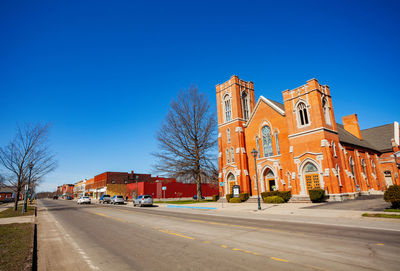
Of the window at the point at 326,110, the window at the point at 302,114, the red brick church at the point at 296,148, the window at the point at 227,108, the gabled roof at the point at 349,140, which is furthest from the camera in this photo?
the window at the point at 227,108

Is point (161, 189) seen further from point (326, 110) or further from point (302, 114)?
point (326, 110)

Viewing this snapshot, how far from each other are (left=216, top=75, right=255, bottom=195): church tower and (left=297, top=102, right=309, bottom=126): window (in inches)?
337

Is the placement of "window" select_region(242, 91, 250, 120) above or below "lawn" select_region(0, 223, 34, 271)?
above

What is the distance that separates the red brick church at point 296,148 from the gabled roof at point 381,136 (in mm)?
163

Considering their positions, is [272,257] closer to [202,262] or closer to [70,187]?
[202,262]

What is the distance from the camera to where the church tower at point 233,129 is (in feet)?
102

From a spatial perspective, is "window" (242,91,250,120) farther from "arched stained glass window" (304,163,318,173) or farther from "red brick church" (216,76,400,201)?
"arched stained glass window" (304,163,318,173)

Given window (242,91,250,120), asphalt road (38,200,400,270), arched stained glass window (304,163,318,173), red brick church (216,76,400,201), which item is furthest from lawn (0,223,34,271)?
window (242,91,250,120)

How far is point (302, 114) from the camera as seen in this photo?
27.0 meters

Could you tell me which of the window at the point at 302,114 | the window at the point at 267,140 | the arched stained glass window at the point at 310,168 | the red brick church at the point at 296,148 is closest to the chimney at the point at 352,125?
the red brick church at the point at 296,148

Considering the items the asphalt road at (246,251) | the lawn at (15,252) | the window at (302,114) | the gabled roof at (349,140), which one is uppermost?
the window at (302,114)

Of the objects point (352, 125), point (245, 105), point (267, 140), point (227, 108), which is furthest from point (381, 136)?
point (227, 108)

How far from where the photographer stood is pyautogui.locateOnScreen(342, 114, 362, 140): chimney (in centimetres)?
3916

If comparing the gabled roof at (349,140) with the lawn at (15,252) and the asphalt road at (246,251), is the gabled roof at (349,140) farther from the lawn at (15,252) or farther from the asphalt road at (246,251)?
the lawn at (15,252)
